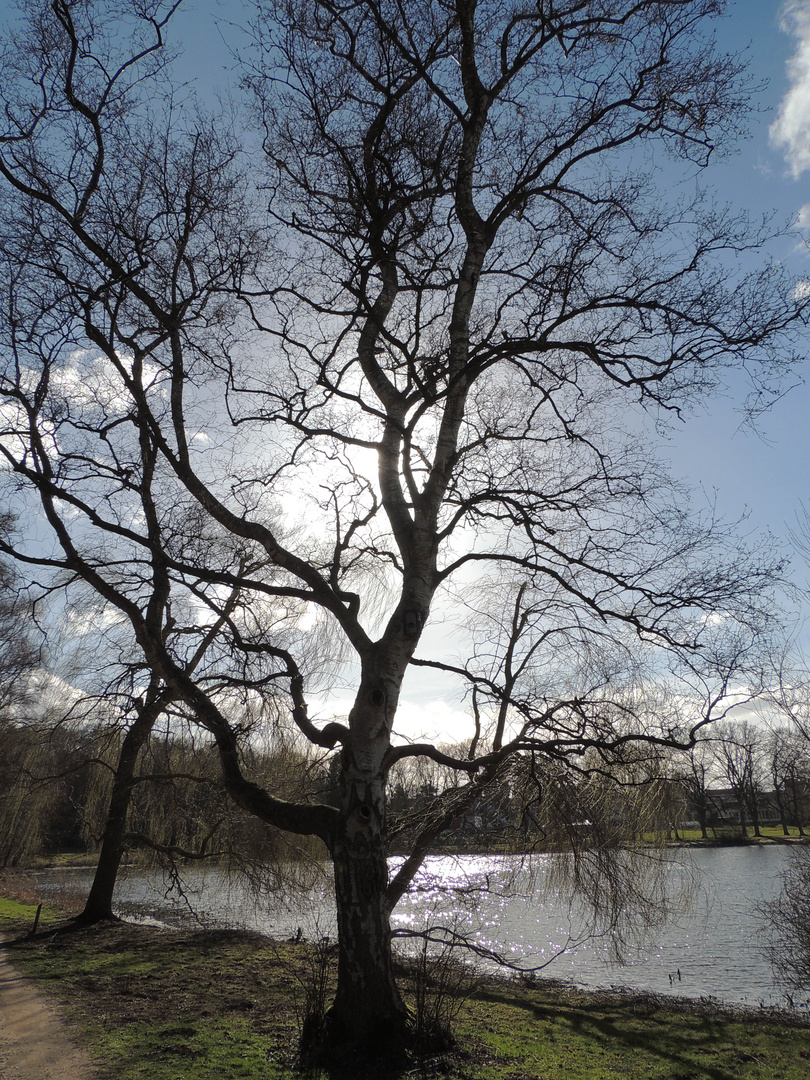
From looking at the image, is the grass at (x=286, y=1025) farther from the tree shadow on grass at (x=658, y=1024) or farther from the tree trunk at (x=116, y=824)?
the tree trunk at (x=116, y=824)

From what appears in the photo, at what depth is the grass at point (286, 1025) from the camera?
17.6 ft

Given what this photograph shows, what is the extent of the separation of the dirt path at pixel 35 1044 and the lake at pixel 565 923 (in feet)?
11.9

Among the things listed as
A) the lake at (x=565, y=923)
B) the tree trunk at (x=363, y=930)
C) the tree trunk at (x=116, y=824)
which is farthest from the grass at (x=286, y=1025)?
the tree trunk at (x=116, y=824)

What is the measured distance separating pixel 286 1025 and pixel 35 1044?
2.09m

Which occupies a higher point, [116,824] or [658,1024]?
[116,824]

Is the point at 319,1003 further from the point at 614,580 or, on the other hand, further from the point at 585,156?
the point at 585,156

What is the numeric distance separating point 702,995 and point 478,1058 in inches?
301

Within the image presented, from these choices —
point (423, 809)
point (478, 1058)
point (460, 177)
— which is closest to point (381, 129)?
point (460, 177)

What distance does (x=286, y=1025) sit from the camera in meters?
6.46

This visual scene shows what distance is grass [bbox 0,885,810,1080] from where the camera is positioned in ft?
17.6

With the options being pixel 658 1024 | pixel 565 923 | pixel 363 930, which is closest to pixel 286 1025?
pixel 363 930

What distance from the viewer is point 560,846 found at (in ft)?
23.4

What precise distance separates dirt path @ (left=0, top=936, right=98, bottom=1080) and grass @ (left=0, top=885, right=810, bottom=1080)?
0.54 feet

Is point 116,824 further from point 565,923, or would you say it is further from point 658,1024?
point 565,923
